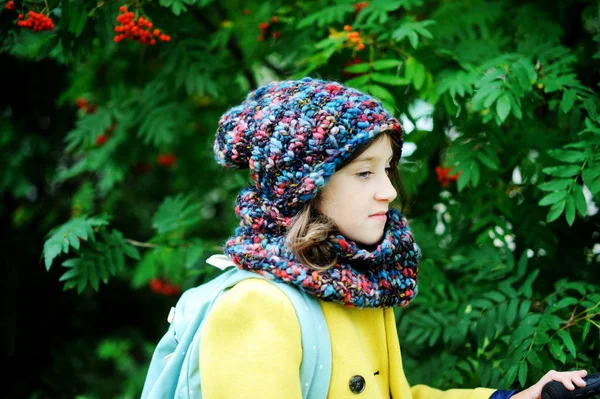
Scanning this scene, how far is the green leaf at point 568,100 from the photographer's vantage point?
2281 mm

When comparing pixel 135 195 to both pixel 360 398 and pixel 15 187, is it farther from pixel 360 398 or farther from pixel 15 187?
pixel 360 398

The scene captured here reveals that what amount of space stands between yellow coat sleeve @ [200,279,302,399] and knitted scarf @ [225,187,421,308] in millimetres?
72

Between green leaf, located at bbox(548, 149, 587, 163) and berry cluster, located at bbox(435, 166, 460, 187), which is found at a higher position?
green leaf, located at bbox(548, 149, 587, 163)

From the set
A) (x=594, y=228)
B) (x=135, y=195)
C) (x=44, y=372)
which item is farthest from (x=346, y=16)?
(x=44, y=372)

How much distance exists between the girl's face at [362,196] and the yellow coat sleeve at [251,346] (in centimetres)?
29

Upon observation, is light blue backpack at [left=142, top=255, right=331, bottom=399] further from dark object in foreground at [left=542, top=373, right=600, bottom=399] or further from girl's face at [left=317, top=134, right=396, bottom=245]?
dark object in foreground at [left=542, top=373, right=600, bottom=399]

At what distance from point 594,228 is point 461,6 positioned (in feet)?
4.53

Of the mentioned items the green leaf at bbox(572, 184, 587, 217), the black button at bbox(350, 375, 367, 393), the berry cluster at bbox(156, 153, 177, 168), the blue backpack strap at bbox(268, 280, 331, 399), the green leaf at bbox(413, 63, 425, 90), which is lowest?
the berry cluster at bbox(156, 153, 177, 168)

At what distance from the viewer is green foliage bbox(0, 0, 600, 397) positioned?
229 centimetres

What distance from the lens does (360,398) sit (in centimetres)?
165

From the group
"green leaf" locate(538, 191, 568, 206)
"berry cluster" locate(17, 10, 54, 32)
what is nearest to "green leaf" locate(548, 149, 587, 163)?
"green leaf" locate(538, 191, 568, 206)

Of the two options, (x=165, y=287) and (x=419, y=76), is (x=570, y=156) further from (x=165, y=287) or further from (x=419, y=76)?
(x=165, y=287)

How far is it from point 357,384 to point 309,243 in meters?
0.41

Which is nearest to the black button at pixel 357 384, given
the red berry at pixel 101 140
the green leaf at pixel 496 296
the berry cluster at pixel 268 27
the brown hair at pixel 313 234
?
the brown hair at pixel 313 234
